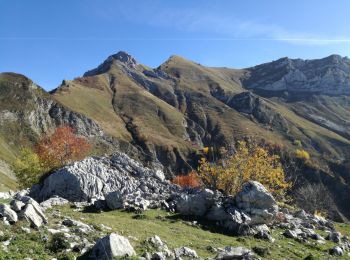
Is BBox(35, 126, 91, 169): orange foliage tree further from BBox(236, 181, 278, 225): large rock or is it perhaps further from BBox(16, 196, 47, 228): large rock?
BBox(16, 196, 47, 228): large rock

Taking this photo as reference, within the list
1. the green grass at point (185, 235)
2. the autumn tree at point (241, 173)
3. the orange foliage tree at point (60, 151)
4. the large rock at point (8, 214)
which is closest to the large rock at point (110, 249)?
the green grass at point (185, 235)

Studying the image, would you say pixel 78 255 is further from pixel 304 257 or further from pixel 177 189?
pixel 177 189

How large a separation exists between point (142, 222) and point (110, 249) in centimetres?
1195

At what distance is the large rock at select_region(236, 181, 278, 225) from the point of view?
35.6 metres

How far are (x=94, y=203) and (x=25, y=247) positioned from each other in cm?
1923

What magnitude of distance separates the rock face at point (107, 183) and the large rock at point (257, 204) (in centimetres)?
904

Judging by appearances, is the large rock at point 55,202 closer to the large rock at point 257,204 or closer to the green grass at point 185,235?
the green grass at point 185,235

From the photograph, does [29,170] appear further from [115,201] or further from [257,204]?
[257,204]

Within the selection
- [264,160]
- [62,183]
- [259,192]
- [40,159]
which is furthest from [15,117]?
[259,192]

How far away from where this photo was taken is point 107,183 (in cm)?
4541

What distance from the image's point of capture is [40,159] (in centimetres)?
8262

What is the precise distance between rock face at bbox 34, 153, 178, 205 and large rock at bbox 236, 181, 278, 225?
904cm

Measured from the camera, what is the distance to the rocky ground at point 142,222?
2066 cm

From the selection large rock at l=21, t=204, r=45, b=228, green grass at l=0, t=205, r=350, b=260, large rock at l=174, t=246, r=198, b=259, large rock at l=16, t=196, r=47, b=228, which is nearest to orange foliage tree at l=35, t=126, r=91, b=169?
green grass at l=0, t=205, r=350, b=260
